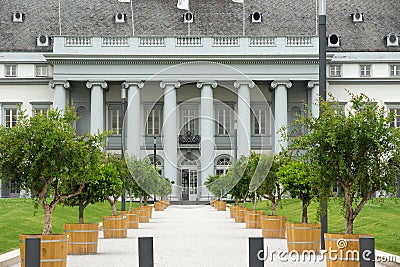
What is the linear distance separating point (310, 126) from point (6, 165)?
285 inches

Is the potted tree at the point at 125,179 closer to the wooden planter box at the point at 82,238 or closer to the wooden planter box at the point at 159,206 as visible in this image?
the wooden planter box at the point at 82,238

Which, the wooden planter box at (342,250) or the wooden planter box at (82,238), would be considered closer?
the wooden planter box at (342,250)

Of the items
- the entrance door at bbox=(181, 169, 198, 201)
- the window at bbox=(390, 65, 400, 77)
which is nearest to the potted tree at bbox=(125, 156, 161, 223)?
the entrance door at bbox=(181, 169, 198, 201)

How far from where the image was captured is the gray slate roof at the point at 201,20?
9188cm

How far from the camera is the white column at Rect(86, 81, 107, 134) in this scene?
8686cm

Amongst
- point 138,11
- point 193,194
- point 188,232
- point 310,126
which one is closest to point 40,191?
point 310,126

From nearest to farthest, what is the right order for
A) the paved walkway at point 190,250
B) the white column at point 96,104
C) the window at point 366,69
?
the paved walkway at point 190,250 < the white column at point 96,104 < the window at point 366,69

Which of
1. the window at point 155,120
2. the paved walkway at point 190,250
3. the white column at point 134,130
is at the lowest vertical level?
the paved walkway at point 190,250

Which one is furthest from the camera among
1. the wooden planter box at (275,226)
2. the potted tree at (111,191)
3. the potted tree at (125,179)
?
the potted tree at (125,179)

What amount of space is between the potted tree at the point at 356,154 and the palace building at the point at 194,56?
60972 millimetres

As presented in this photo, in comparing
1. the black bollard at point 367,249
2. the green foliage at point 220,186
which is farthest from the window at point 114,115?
the black bollard at point 367,249

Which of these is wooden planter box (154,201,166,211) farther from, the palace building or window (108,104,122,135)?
window (108,104,122,135)

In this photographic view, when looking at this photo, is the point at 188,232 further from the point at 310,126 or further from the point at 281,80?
the point at 281,80

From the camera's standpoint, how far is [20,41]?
3573 inches
